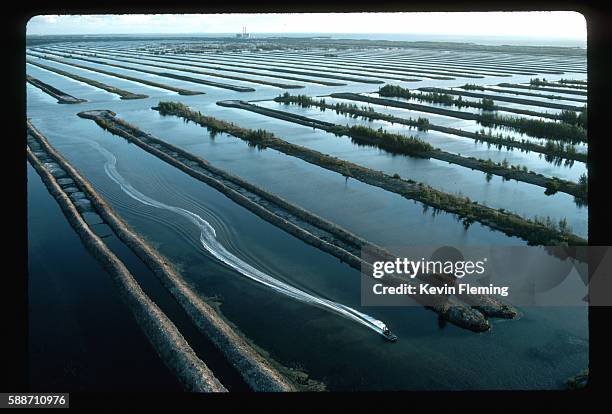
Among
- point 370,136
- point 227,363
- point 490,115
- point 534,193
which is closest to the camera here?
point 227,363

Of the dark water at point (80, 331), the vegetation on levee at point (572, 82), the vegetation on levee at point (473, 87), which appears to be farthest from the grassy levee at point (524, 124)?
the dark water at point (80, 331)

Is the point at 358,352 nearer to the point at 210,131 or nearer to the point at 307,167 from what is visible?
the point at 307,167

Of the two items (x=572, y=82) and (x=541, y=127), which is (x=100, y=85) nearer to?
(x=541, y=127)

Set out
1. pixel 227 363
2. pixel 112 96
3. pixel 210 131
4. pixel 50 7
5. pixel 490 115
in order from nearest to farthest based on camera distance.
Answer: pixel 50 7
pixel 227 363
pixel 210 131
pixel 490 115
pixel 112 96

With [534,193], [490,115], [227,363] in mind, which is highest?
[490,115]

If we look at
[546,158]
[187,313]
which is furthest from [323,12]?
[546,158]

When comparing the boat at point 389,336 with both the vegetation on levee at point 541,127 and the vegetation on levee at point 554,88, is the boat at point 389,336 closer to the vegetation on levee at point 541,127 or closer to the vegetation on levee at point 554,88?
the vegetation on levee at point 541,127

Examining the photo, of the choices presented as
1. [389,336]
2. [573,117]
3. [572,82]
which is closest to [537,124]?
[573,117]
